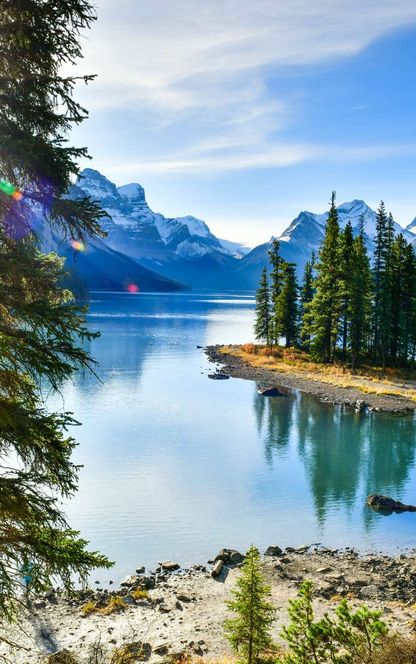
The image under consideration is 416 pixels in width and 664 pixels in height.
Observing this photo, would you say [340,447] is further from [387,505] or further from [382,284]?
[382,284]

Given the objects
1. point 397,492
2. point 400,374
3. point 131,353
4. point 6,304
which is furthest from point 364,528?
point 131,353

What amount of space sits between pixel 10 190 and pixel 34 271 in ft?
4.52

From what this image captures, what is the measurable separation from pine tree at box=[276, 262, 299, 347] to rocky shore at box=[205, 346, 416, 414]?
8751mm

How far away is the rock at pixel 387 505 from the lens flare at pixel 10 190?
27825 mm

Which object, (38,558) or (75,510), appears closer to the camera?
(38,558)

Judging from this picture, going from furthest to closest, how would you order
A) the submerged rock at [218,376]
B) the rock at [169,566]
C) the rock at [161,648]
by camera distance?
1. the submerged rock at [218,376]
2. the rock at [169,566]
3. the rock at [161,648]

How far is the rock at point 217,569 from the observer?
22.1 metres

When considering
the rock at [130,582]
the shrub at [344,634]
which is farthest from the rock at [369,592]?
the shrub at [344,634]

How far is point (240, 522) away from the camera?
28297 mm

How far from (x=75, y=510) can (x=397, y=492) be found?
63.8 ft

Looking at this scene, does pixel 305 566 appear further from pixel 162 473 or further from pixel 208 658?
pixel 162 473

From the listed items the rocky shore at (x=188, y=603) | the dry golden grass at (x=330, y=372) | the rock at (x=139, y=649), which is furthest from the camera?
the dry golden grass at (x=330, y=372)

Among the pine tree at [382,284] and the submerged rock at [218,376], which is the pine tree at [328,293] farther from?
the submerged rock at [218,376]

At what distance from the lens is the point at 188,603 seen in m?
19.8
